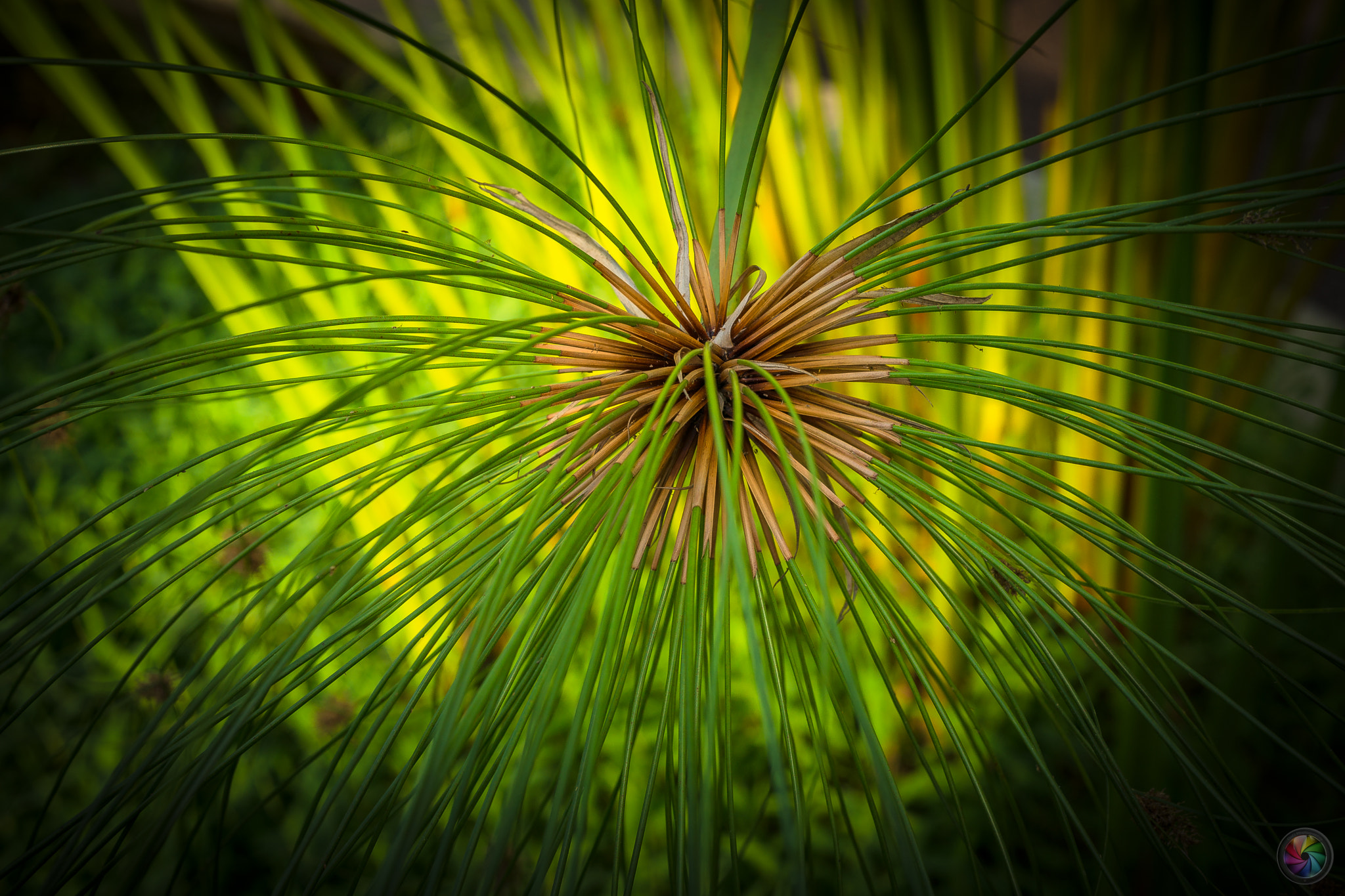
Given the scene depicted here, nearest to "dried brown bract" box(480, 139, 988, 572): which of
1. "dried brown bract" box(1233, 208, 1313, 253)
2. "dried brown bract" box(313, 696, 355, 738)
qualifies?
"dried brown bract" box(1233, 208, 1313, 253)

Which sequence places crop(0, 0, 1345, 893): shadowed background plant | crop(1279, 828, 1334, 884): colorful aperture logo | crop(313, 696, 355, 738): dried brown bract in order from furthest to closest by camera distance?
1. crop(313, 696, 355, 738): dried brown bract
2. crop(1279, 828, 1334, 884): colorful aperture logo
3. crop(0, 0, 1345, 893): shadowed background plant

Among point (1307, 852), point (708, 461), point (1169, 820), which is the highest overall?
point (708, 461)

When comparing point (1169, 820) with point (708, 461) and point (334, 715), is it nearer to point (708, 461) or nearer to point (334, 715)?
point (708, 461)

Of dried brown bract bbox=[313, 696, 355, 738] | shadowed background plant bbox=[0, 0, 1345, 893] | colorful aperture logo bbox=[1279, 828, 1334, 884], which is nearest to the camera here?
shadowed background plant bbox=[0, 0, 1345, 893]

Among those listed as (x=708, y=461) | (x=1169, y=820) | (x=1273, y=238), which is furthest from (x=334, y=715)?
(x=1273, y=238)

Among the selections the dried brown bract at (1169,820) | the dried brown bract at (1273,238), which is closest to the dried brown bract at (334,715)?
the dried brown bract at (1169,820)

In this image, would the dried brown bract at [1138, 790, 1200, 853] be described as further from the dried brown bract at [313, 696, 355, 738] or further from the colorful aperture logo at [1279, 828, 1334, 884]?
the dried brown bract at [313, 696, 355, 738]

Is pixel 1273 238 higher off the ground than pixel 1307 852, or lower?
higher
